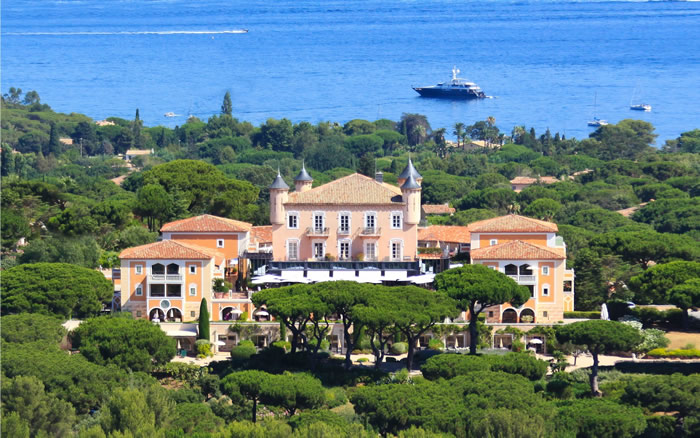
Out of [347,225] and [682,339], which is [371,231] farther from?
[682,339]

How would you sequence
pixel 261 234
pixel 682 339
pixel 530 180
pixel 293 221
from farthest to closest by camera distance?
pixel 530 180
pixel 261 234
pixel 293 221
pixel 682 339

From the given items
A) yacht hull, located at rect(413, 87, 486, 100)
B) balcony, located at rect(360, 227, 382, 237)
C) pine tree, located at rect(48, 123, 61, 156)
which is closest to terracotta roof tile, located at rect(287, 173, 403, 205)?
balcony, located at rect(360, 227, 382, 237)

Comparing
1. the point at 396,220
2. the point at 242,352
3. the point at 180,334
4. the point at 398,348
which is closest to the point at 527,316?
the point at 398,348

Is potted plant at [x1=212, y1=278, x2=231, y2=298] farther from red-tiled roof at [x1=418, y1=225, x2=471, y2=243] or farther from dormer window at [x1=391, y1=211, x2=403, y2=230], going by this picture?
red-tiled roof at [x1=418, y1=225, x2=471, y2=243]

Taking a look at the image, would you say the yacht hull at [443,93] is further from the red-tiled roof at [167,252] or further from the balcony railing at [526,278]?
the red-tiled roof at [167,252]

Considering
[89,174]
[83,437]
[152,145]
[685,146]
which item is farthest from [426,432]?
[152,145]

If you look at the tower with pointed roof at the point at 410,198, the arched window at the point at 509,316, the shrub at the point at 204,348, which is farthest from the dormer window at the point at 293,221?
the arched window at the point at 509,316
